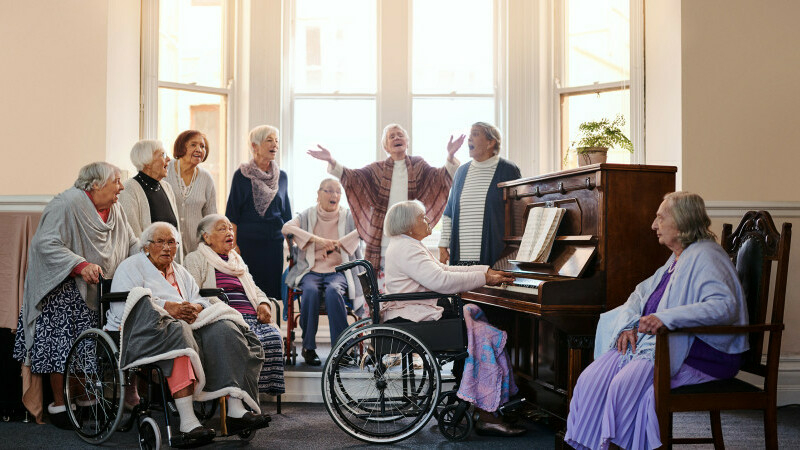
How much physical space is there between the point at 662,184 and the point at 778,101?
1.62 meters

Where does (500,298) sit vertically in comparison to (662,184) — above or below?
below

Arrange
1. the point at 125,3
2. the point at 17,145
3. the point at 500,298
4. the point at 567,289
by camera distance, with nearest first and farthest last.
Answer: the point at 567,289 → the point at 500,298 → the point at 17,145 → the point at 125,3

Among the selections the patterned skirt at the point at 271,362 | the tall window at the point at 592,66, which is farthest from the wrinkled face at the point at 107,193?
the tall window at the point at 592,66

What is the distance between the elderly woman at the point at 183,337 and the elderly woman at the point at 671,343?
1.38m

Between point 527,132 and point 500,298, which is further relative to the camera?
point 527,132

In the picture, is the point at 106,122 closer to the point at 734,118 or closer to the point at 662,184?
the point at 662,184

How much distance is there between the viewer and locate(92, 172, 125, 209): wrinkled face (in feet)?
11.8

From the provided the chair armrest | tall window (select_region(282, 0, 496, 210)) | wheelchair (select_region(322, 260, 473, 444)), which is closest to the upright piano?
wheelchair (select_region(322, 260, 473, 444))

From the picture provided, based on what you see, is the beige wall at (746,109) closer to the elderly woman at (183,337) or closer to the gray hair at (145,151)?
the elderly woman at (183,337)

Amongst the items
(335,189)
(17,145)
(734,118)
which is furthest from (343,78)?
(734,118)

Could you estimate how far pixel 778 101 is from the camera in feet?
14.2

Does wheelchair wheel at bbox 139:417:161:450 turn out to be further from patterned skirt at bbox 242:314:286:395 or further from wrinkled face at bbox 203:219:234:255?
wrinkled face at bbox 203:219:234:255

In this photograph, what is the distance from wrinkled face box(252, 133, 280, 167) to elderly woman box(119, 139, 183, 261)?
0.75m

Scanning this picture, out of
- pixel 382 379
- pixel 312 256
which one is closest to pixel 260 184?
A: pixel 312 256
